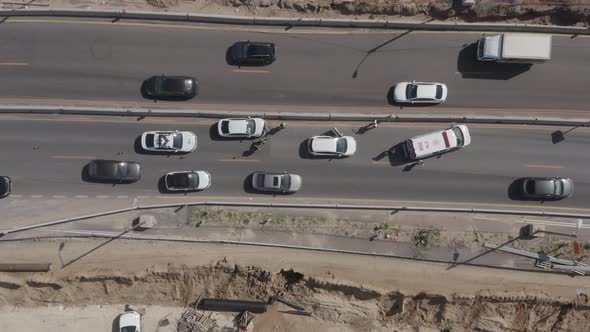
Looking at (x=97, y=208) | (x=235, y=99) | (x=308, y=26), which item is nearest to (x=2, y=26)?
Answer: (x=97, y=208)

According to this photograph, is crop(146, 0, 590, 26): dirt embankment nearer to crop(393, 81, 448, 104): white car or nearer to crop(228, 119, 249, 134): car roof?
crop(393, 81, 448, 104): white car

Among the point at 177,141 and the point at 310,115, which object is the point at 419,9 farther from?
the point at 177,141

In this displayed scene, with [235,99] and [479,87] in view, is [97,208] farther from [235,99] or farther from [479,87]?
[479,87]

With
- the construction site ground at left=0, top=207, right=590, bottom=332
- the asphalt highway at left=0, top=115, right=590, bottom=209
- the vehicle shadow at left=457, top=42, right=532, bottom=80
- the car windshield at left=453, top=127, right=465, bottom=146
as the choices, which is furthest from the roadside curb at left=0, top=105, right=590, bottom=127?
the construction site ground at left=0, top=207, right=590, bottom=332

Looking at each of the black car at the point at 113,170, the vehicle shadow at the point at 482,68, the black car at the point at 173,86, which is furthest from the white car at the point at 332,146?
the black car at the point at 113,170

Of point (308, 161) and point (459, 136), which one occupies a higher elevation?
point (459, 136)

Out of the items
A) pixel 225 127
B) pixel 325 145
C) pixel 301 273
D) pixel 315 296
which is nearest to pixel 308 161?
pixel 325 145
